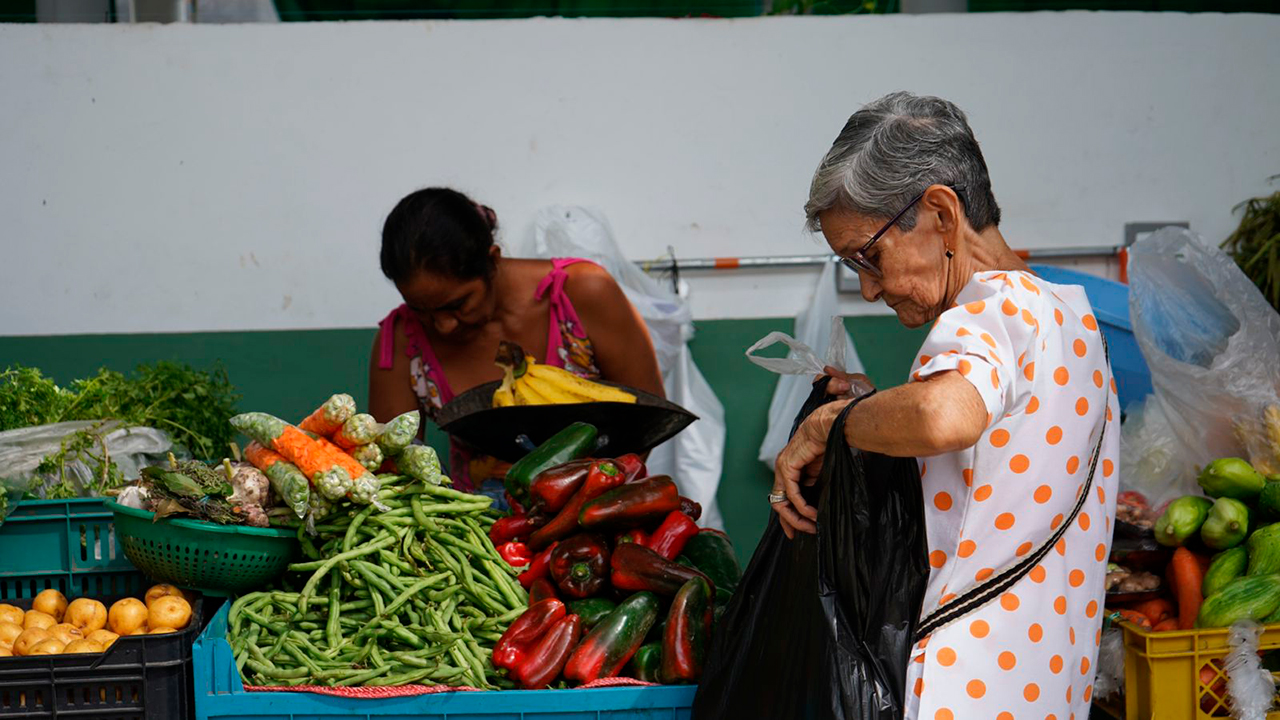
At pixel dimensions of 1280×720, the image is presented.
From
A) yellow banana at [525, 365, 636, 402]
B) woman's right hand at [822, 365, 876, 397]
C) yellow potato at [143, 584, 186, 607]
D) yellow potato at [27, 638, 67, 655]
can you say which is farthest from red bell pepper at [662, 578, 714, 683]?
yellow potato at [27, 638, 67, 655]

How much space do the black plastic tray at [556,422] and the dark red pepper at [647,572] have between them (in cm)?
47

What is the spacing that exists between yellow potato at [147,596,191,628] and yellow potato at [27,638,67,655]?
17cm

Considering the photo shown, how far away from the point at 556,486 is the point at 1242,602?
1.50m

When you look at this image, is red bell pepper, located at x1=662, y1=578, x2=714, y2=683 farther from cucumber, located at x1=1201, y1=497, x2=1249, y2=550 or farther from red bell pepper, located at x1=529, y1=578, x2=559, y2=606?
cucumber, located at x1=1201, y1=497, x2=1249, y2=550

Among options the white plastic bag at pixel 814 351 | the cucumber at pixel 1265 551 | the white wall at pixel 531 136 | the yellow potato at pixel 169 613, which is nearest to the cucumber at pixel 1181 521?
the cucumber at pixel 1265 551

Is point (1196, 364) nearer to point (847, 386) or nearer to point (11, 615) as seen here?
point (847, 386)

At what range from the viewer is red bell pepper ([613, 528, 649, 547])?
2.63m

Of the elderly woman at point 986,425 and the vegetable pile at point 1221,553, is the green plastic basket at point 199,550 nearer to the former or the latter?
the elderly woman at point 986,425

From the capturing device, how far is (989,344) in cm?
164

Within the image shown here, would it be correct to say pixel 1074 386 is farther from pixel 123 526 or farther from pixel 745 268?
pixel 745 268

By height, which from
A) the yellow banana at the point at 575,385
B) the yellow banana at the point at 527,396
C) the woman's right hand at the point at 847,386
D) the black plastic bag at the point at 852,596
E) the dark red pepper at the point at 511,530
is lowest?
the dark red pepper at the point at 511,530

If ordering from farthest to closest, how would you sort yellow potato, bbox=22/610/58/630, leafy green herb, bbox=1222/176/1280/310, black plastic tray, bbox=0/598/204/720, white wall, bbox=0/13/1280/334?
white wall, bbox=0/13/1280/334 → leafy green herb, bbox=1222/176/1280/310 → yellow potato, bbox=22/610/58/630 → black plastic tray, bbox=0/598/204/720

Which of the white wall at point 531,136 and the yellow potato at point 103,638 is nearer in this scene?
the yellow potato at point 103,638

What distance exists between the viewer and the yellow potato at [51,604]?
8.19ft
